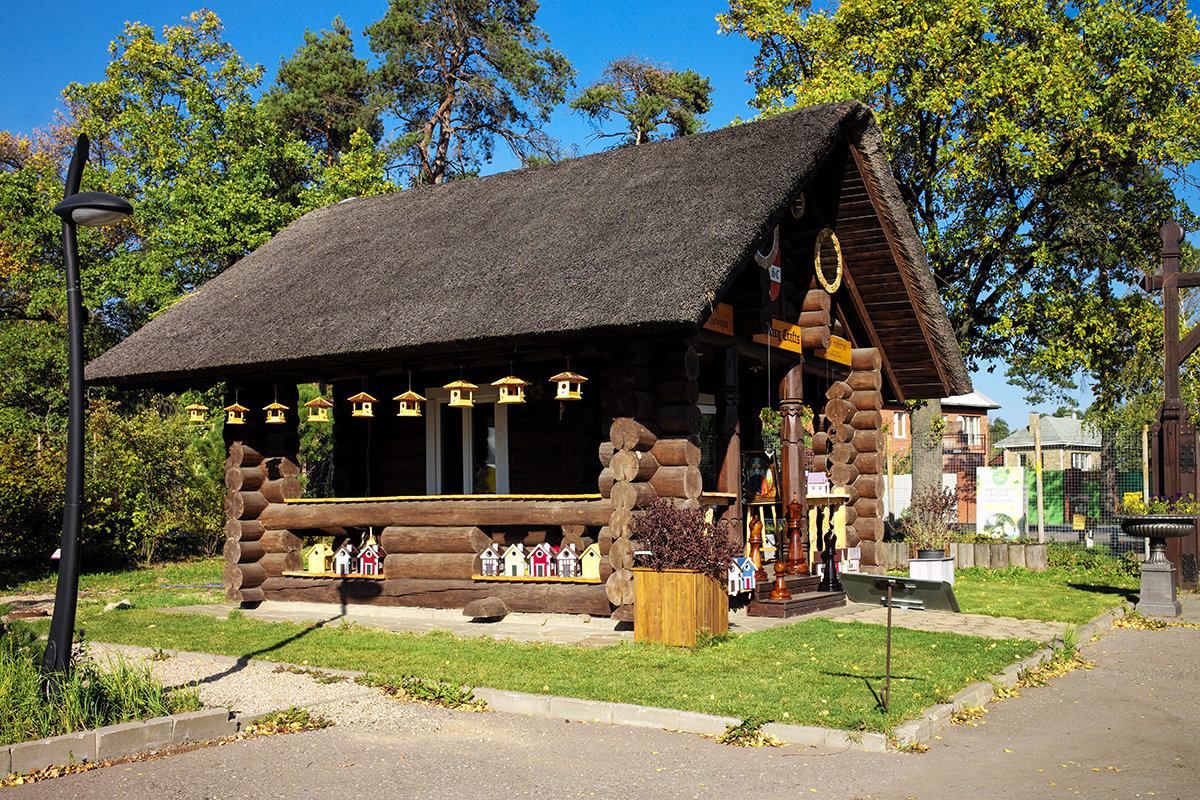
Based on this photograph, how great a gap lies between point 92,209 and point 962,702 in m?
7.36

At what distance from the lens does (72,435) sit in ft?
25.6

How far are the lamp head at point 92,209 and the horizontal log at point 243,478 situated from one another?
8738 mm

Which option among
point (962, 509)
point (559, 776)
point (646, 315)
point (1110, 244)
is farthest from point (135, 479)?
point (962, 509)

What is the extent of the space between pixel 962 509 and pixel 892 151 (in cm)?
1753

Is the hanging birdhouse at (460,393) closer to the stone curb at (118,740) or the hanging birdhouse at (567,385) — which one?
the hanging birdhouse at (567,385)

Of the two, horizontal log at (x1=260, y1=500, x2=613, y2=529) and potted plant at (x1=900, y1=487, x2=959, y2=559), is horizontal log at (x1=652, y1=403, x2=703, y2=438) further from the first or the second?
potted plant at (x1=900, y1=487, x2=959, y2=559)

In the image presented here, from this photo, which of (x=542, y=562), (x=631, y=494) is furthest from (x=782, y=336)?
(x=542, y=562)

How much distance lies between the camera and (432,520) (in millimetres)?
14219

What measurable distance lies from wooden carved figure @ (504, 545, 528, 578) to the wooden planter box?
2.68m

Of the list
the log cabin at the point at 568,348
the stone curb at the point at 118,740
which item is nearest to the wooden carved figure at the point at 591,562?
the log cabin at the point at 568,348

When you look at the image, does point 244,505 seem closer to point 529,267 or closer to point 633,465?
point 529,267

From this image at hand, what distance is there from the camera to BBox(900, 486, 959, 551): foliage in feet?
70.6

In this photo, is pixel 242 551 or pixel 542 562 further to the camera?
pixel 242 551

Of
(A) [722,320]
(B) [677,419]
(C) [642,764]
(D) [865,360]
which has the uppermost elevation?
(A) [722,320]
